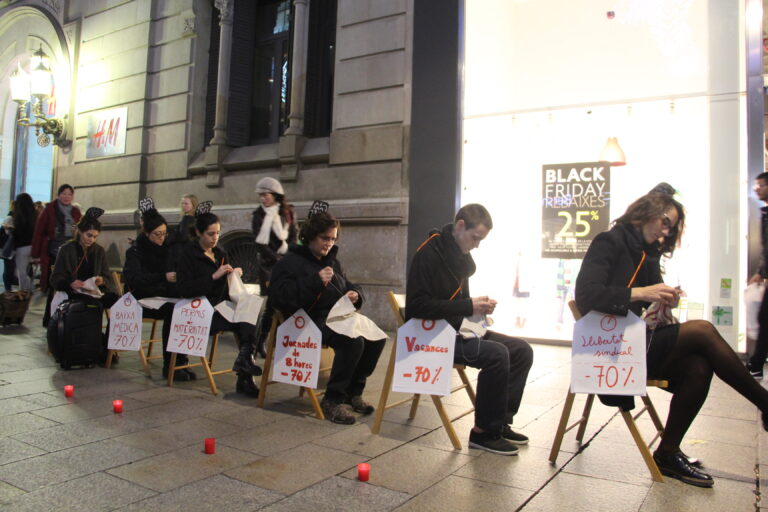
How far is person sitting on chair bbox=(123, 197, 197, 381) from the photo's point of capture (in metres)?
5.52

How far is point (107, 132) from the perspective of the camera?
41.5 ft

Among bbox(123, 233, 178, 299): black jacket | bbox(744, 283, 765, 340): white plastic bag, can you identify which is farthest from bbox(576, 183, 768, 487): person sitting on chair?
bbox(123, 233, 178, 299): black jacket

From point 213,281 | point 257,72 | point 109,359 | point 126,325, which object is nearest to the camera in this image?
point 213,281

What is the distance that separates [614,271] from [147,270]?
14.0ft

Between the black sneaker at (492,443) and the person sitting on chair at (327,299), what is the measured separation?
92cm

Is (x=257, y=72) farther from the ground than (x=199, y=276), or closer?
farther from the ground

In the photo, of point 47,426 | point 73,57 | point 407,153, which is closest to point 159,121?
point 73,57

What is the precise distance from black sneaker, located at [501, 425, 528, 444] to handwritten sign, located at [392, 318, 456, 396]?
0.53 meters

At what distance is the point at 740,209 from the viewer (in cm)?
705

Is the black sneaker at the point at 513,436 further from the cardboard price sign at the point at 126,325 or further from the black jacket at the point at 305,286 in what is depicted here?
the cardboard price sign at the point at 126,325

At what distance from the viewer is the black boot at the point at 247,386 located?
4.96 meters

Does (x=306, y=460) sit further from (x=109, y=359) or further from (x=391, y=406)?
(x=109, y=359)

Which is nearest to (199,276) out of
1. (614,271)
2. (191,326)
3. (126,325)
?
(191,326)

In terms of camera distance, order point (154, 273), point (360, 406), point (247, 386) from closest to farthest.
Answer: point (360, 406) < point (247, 386) < point (154, 273)
